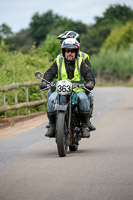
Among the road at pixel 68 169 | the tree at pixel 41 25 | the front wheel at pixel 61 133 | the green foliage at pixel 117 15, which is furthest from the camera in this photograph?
the tree at pixel 41 25

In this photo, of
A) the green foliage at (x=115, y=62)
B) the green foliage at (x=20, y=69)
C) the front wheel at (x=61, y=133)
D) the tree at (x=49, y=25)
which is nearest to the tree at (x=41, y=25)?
the tree at (x=49, y=25)

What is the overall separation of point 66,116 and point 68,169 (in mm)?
1562

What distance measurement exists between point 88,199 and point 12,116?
11290 millimetres

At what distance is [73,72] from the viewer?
961 cm

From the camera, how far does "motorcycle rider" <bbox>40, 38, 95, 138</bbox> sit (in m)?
9.44

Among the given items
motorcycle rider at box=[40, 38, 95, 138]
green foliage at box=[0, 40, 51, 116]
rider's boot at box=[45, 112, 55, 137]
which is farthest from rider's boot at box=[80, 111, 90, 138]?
green foliage at box=[0, 40, 51, 116]

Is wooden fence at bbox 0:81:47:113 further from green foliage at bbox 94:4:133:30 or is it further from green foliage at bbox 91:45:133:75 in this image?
green foliage at bbox 94:4:133:30

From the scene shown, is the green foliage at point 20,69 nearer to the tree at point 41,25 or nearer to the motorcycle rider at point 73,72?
the motorcycle rider at point 73,72

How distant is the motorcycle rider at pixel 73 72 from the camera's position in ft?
31.0

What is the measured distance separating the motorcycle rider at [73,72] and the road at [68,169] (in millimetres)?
622

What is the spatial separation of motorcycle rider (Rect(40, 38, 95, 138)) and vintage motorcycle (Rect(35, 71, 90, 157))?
10 cm

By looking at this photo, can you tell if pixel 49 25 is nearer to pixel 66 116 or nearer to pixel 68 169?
pixel 66 116

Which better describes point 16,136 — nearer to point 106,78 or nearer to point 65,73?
point 65,73

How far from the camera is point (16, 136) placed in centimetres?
1312
